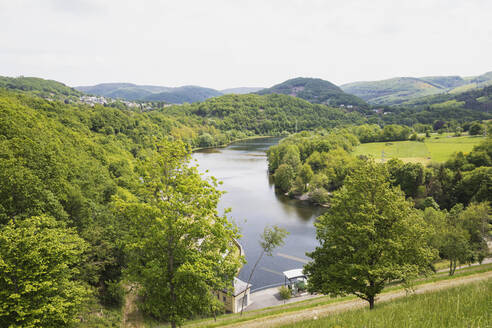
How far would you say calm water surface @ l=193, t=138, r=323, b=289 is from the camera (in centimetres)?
3034

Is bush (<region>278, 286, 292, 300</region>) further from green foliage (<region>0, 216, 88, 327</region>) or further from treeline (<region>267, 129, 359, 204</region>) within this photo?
treeline (<region>267, 129, 359, 204</region>)

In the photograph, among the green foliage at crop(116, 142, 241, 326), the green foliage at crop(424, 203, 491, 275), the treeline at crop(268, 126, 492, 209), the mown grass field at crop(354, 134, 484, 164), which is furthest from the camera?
the mown grass field at crop(354, 134, 484, 164)

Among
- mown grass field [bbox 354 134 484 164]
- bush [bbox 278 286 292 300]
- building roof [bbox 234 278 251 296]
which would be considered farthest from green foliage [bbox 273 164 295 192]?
building roof [bbox 234 278 251 296]

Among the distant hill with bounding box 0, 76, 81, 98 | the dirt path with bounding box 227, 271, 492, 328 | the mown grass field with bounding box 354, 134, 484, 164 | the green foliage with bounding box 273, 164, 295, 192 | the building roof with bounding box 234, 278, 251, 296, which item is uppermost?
the distant hill with bounding box 0, 76, 81, 98

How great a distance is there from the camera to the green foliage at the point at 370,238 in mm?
11375

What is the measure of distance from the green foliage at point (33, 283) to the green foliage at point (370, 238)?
11.4 meters

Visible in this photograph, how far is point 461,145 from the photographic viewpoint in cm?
6206

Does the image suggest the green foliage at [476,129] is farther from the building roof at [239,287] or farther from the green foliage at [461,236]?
the building roof at [239,287]

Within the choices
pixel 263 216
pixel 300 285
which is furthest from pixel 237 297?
pixel 263 216

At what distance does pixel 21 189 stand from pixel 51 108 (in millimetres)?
48214

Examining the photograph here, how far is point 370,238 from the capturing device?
39.7 ft

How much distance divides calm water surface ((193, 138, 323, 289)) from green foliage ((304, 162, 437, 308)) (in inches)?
258

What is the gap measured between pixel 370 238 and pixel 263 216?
3207cm

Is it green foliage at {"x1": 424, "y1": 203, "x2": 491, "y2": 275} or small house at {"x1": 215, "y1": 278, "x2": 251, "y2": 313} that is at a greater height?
green foliage at {"x1": 424, "y1": 203, "x2": 491, "y2": 275}
